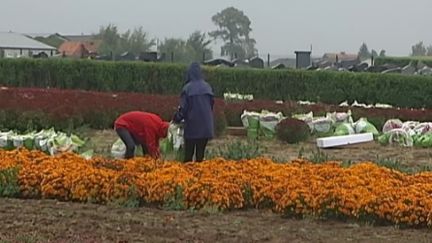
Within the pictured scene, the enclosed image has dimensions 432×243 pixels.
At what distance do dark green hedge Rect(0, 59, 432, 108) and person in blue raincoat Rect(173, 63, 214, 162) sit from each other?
44.4 ft

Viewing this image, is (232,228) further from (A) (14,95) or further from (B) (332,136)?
(A) (14,95)

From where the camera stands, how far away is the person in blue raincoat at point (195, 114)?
10.5m

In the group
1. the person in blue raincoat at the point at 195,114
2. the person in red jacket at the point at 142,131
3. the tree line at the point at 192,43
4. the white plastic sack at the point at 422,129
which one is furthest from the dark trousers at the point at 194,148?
the tree line at the point at 192,43

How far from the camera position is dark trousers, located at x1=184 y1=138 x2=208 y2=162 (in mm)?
10570

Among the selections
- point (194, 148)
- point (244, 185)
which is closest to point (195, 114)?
point (194, 148)

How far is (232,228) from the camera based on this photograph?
724 centimetres

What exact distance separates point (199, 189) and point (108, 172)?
94 cm

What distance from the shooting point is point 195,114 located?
34.4 feet

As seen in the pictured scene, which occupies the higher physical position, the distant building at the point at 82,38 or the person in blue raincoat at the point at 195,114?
the distant building at the point at 82,38

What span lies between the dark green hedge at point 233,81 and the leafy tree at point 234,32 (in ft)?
122

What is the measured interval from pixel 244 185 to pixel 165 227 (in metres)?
1.33

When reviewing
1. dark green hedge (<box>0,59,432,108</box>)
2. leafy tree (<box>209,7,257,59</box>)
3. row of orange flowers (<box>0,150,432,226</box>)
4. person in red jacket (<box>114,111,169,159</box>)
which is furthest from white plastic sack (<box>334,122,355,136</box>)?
leafy tree (<box>209,7,257,59</box>)

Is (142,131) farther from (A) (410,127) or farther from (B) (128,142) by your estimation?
(A) (410,127)

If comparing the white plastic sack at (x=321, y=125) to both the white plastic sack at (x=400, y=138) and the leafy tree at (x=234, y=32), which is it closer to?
the white plastic sack at (x=400, y=138)
